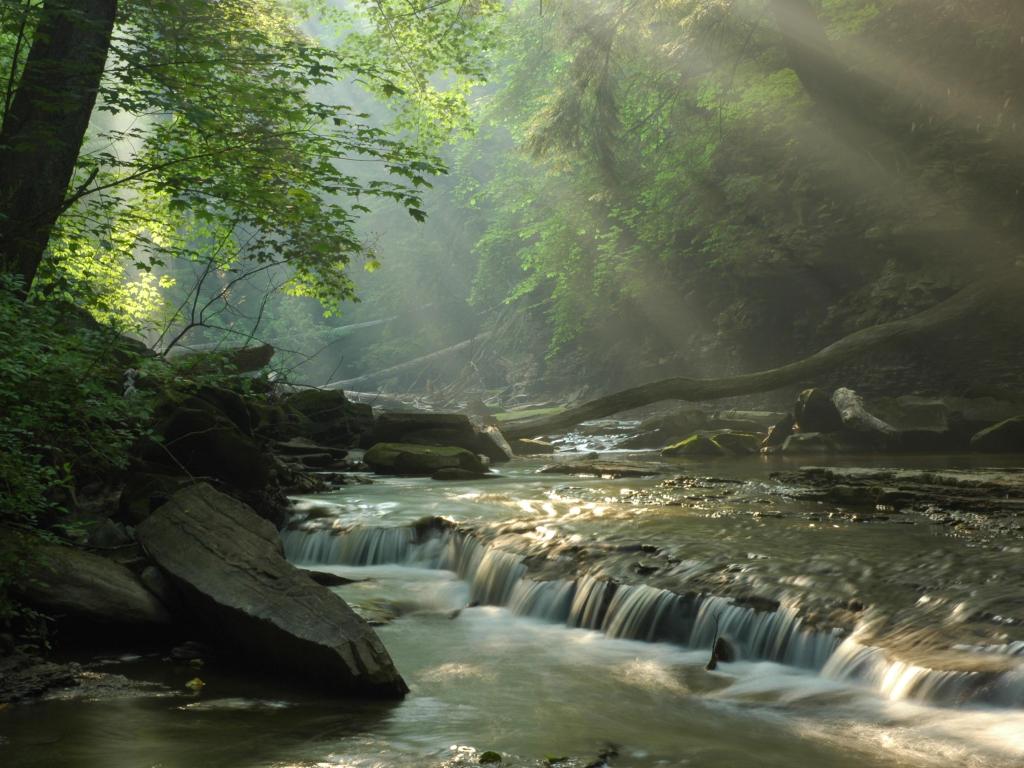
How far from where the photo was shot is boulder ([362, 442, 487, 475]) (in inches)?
632

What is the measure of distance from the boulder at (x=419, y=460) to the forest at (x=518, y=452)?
9 centimetres

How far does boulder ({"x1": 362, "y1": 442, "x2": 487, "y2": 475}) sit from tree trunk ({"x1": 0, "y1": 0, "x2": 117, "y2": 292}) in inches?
350

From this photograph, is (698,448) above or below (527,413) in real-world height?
below

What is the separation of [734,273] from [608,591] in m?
20.3

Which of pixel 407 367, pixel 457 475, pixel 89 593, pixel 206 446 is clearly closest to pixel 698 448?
pixel 457 475

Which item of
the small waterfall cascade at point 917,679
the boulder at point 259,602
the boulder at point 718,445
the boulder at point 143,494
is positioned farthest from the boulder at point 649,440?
the small waterfall cascade at point 917,679

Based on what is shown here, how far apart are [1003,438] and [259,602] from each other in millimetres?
13990

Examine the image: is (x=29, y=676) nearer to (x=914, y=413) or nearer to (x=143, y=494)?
(x=143, y=494)

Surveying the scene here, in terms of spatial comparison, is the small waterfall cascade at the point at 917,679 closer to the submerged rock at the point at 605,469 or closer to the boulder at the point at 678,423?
the submerged rock at the point at 605,469

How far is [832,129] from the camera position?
70.3 feet

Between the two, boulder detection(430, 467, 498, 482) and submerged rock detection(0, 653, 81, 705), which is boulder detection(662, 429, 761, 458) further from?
submerged rock detection(0, 653, 81, 705)

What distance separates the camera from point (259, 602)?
20.9 ft

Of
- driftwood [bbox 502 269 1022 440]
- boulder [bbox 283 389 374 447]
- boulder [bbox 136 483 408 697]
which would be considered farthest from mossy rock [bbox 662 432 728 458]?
boulder [bbox 136 483 408 697]

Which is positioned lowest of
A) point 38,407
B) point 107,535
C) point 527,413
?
point 107,535
